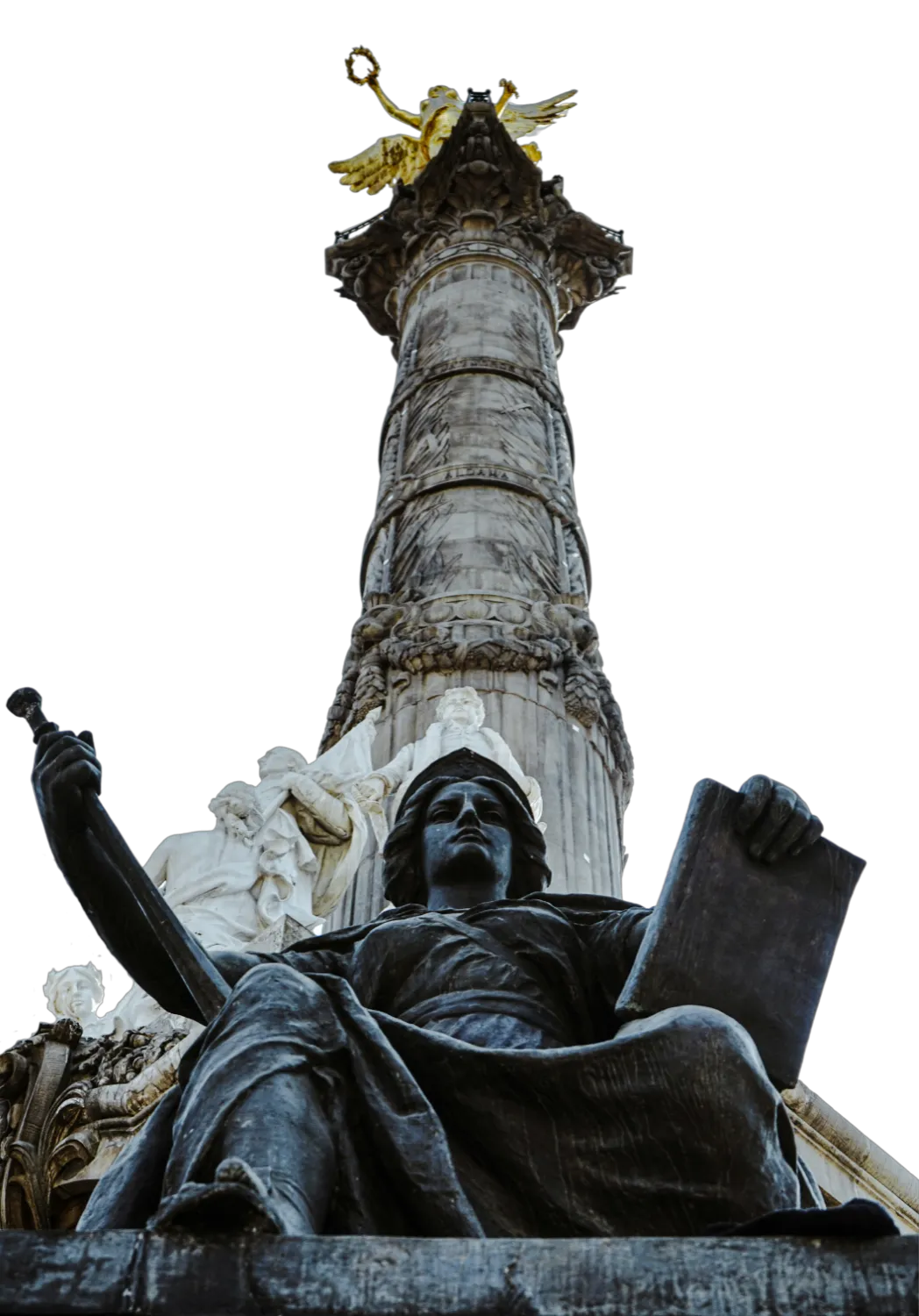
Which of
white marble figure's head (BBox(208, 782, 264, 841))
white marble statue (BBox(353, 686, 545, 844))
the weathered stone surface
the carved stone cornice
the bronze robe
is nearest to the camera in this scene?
the weathered stone surface

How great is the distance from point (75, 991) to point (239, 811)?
1.42 metres

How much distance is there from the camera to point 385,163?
18781mm

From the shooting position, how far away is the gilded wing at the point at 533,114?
1923 cm

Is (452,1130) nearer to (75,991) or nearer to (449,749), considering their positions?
(75,991)

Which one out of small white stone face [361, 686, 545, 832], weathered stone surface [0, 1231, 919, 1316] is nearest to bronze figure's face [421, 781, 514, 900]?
weathered stone surface [0, 1231, 919, 1316]

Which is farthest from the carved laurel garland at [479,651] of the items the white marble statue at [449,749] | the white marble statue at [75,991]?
the white marble statue at [75,991]

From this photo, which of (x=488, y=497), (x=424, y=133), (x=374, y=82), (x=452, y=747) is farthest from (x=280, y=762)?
(x=374, y=82)

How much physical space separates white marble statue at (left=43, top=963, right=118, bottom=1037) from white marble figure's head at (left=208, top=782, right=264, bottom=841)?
3.85 feet

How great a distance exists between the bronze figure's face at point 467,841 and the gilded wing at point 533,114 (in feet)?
49.4

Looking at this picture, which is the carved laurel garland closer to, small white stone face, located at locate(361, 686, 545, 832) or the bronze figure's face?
small white stone face, located at locate(361, 686, 545, 832)

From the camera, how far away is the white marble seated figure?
7965 millimetres

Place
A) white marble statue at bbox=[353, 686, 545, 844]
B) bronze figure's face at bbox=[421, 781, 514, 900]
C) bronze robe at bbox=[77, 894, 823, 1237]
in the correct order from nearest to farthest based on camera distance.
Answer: bronze robe at bbox=[77, 894, 823, 1237], bronze figure's face at bbox=[421, 781, 514, 900], white marble statue at bbox=[353, 686, 545, 844]

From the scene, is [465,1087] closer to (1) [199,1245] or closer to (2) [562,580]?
(1) [199,1245]

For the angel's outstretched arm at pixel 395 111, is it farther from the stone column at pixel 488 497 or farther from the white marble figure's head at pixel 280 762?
the white marble figure's head at pixel 280 762
